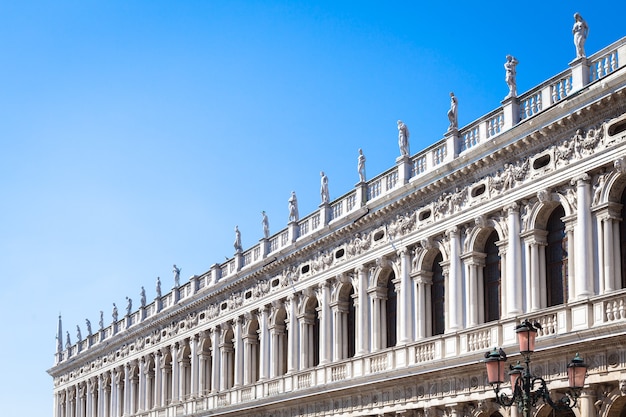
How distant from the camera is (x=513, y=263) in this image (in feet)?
87.6

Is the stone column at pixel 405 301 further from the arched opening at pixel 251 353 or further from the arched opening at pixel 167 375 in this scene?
the arched opening at pixel 167 375

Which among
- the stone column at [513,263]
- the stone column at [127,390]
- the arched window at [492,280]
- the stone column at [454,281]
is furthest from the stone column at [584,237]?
the stone column at [127,390]

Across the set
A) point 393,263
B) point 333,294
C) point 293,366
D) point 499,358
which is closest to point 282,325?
point 293,366

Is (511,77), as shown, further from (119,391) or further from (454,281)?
(119,391)

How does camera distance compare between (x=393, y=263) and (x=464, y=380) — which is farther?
(x=393, y=263)

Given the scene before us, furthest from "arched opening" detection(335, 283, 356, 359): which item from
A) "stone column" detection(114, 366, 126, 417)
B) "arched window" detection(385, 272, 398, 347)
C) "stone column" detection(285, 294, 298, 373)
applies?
"stone column" detection(114, 366, 126, 417)

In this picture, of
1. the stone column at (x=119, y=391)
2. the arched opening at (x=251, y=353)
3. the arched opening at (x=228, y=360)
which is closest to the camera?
the arched opening at (x=251, y=353)

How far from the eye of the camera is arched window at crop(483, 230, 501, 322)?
27984mm

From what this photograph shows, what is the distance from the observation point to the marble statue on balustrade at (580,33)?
25.0 meters

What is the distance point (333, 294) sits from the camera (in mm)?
35406

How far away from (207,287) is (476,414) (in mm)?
20664

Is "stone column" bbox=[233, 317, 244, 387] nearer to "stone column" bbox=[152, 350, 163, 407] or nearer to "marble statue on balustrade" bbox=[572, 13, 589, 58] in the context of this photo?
"stone column" bbox=[152, 350, 163, 407]

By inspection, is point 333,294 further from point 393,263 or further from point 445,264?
point 445,264

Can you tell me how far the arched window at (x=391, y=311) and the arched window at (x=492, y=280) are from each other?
444 cm
